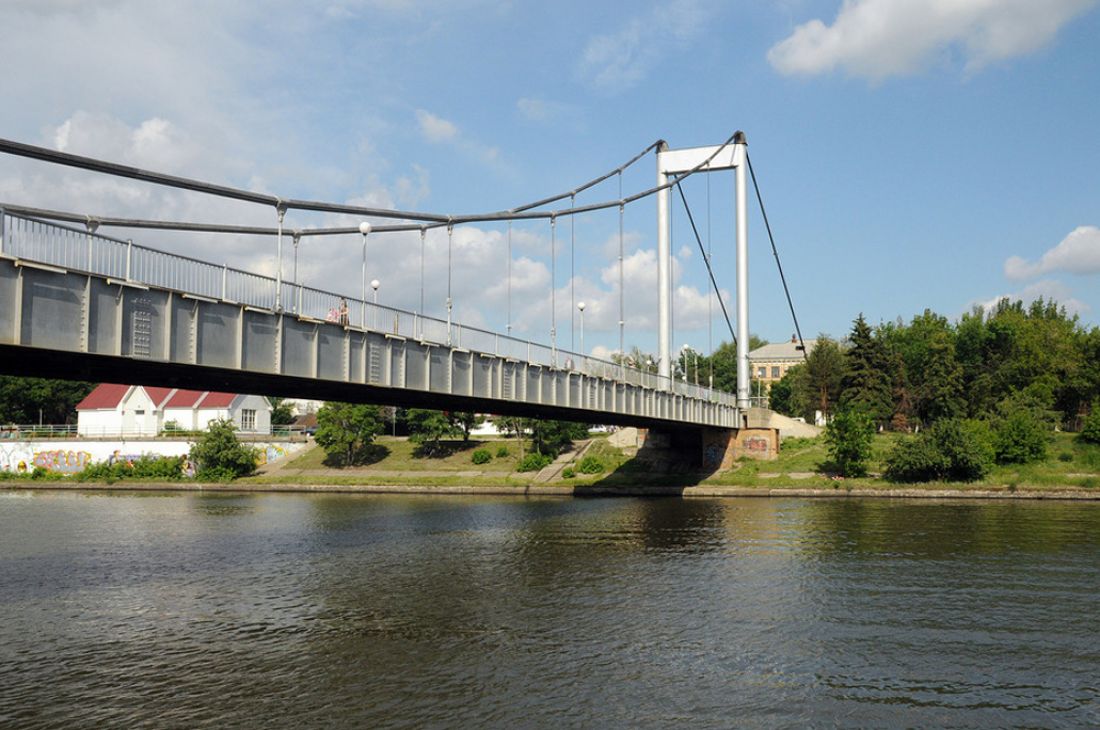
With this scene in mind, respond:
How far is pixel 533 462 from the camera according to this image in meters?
82.7

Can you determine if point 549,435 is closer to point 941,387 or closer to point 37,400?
point 941,387

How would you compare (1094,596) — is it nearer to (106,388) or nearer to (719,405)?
(719,405)

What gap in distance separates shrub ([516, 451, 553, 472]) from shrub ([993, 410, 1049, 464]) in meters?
37.3

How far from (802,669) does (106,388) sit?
113m

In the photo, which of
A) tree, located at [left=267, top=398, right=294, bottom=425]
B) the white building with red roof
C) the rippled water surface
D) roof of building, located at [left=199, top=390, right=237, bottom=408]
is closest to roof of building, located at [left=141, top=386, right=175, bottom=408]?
the white building with red roof

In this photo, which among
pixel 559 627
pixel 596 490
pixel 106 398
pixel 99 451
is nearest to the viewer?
pixel 559 627

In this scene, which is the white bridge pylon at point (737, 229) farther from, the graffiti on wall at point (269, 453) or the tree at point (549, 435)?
the graffiti on wall at point (269, 453)

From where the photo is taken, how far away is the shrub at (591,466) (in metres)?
78.6

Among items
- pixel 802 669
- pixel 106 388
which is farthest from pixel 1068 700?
pixel 106 388

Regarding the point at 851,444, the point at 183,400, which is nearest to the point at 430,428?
the point at 183,400

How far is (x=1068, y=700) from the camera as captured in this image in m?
17.7

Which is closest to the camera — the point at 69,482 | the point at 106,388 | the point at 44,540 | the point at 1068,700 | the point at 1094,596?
the point at 1068,700

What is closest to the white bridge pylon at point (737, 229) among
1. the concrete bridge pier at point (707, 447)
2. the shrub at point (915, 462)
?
the concrete bridge pier at point (707, 447)

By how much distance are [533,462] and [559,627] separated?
58589mm
